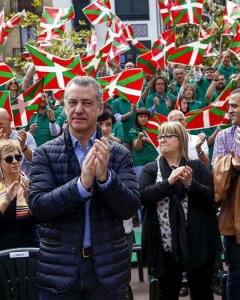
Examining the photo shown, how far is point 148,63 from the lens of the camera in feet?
36.8

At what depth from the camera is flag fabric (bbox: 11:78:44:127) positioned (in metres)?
8.48

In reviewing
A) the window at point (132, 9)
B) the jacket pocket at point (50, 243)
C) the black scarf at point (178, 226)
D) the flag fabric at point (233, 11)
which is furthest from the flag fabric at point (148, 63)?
the window at point (132, 9)

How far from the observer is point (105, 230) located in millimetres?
3336

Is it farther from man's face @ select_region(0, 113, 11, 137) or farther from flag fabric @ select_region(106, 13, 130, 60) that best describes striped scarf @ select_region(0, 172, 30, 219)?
flag fabric @ select_region(106, 13, 130, 60)

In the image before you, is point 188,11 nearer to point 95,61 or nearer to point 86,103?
point 95,61

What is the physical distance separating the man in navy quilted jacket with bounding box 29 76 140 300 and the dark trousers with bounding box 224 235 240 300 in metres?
1.59

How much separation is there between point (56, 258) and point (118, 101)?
7233mm

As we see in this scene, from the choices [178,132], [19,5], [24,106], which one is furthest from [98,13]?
[19,5]

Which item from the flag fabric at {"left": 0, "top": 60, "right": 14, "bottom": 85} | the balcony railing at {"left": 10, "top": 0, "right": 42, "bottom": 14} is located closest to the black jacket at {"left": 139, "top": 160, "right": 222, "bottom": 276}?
the flag fabric at {"left": 0, "top": 60, "right": 14, "bottom": 85}

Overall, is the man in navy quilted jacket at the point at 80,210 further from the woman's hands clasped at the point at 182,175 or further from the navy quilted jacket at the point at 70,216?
the woman's hands clasped at the point at 182,175

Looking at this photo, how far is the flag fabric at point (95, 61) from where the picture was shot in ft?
34.7

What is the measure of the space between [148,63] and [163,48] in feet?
1.83


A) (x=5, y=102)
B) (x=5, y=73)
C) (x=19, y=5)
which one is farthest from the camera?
(x=19, y=5)

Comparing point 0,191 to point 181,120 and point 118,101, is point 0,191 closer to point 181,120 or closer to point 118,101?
point 181,120
